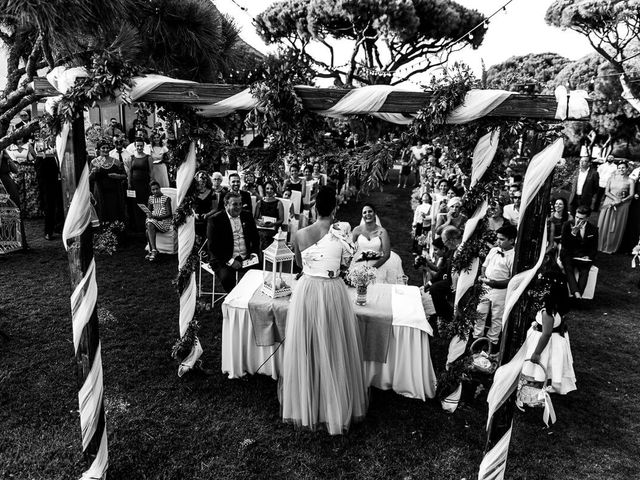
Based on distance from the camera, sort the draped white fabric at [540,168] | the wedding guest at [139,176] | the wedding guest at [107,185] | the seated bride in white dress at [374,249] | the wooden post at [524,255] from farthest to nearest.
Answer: the wedding guest at [139,176] < the wedding guest at [107,185] < the seated bride in white dress at [374,249] < the wooden post at [524,255] < the draped white fabric at [540,168]

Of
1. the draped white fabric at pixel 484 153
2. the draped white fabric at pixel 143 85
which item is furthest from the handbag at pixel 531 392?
the draped white fabric at pixel 143 85

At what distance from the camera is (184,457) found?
398cm

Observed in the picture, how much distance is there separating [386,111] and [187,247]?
101 inches

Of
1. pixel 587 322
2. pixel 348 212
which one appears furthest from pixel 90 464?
pixel 348 212

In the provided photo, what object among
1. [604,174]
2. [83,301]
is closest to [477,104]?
[83,301]

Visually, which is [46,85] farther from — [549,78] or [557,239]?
[549,78]

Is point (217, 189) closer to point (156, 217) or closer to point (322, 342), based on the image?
point (156, 217)

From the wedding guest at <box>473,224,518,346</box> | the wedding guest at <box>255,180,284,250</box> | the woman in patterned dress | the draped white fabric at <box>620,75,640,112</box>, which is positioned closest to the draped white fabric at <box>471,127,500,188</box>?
the wedding guest at <box>473,224,518,346</box>

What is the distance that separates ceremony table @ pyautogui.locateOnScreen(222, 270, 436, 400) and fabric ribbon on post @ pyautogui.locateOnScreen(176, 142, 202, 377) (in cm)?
34

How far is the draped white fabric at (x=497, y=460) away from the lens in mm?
3484

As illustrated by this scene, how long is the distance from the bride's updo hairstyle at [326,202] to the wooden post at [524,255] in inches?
67.2

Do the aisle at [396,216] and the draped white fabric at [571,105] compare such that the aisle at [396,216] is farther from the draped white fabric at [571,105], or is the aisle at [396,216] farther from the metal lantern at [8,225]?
the metal lantern at [8,225]

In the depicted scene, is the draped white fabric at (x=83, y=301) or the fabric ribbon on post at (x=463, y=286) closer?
the draped white fabric at (x=83, y=301)

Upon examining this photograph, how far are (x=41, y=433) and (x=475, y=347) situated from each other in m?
4.35
